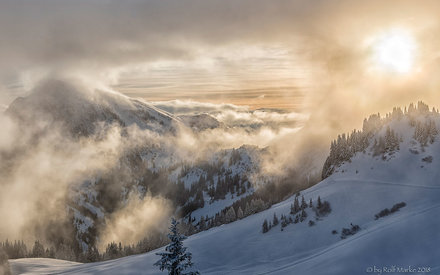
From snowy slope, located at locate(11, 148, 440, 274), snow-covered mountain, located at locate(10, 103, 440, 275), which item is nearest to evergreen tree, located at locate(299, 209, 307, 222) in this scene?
snow-covered mountain, located at locate(10, 103, 440, 275)

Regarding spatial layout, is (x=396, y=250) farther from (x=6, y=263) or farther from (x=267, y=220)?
(x=6, y=263)

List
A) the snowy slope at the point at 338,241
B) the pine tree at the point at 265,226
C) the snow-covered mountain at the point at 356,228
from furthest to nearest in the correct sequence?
the pine tree at the point at 265,226 < the snow-covered mountain at the point at 356,228 < the snowy slope at the point at 338,241

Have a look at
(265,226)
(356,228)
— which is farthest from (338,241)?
(265,226)

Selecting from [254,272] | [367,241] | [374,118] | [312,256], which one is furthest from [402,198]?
[374,118]

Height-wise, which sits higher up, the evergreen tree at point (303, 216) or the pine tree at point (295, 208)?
the pine tree at point (295, 208)

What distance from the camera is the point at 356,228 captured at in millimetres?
84750

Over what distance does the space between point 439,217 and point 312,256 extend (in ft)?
104

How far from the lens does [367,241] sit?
69.9 meters

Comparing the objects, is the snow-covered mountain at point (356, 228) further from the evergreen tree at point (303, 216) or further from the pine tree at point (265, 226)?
the pine tree at point (265, 226)

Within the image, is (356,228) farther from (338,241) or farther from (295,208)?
(295,208)

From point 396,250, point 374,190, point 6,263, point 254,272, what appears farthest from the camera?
point 374,190

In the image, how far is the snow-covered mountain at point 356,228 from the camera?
2586 inches

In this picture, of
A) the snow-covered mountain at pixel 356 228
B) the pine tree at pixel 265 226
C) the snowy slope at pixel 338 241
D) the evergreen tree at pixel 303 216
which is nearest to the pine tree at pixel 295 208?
the snow-covered mountain at pixel 356 228

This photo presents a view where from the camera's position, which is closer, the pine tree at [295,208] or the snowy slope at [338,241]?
the snowy slope at [338,241]
